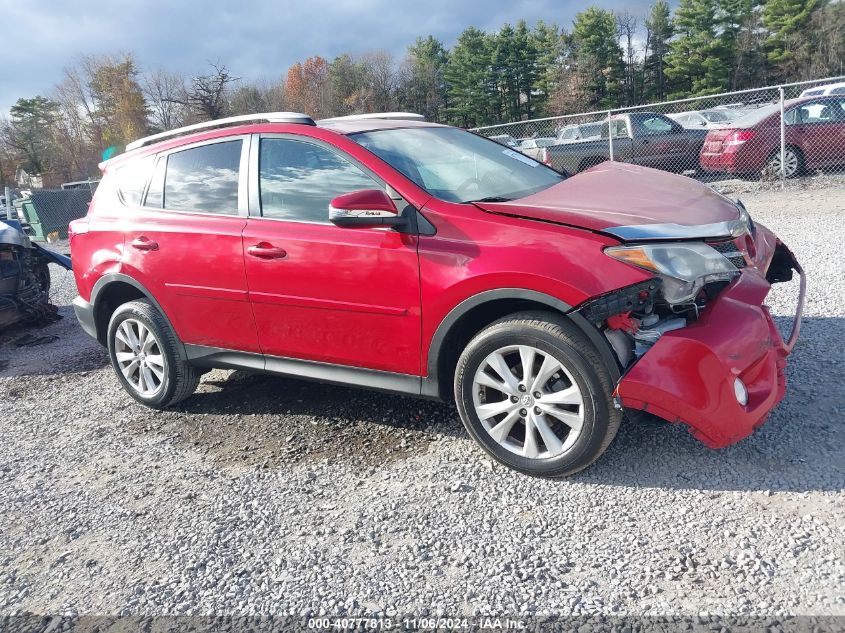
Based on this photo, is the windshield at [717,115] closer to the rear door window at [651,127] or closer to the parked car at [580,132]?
the rear door window at [651,127]

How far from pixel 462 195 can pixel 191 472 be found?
216cm

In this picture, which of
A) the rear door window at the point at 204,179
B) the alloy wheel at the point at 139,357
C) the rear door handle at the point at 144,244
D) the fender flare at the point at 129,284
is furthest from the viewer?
the alloy wheel at the point at 139,357

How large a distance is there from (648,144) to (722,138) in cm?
160

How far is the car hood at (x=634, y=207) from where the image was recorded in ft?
9.39

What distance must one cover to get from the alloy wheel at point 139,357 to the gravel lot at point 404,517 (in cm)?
27

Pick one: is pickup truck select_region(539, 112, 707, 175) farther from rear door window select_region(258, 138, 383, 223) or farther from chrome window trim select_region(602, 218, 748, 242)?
chrome window trim select_region(602, 218, 748, 242)

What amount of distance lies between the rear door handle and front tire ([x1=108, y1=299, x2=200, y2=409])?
1.31 feet

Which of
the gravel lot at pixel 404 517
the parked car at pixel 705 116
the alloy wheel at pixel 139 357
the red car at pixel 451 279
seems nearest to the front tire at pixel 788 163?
the parked car at pixel 705 116

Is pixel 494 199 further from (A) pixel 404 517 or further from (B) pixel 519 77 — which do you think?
(B) pixel 519 77

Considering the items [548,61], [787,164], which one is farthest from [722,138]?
[548,61]

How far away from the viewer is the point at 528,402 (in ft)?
9.93

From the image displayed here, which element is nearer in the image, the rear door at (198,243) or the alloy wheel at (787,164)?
the rear door at (198,243)

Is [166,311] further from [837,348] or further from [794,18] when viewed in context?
[794,18]

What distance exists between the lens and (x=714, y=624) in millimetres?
2105
